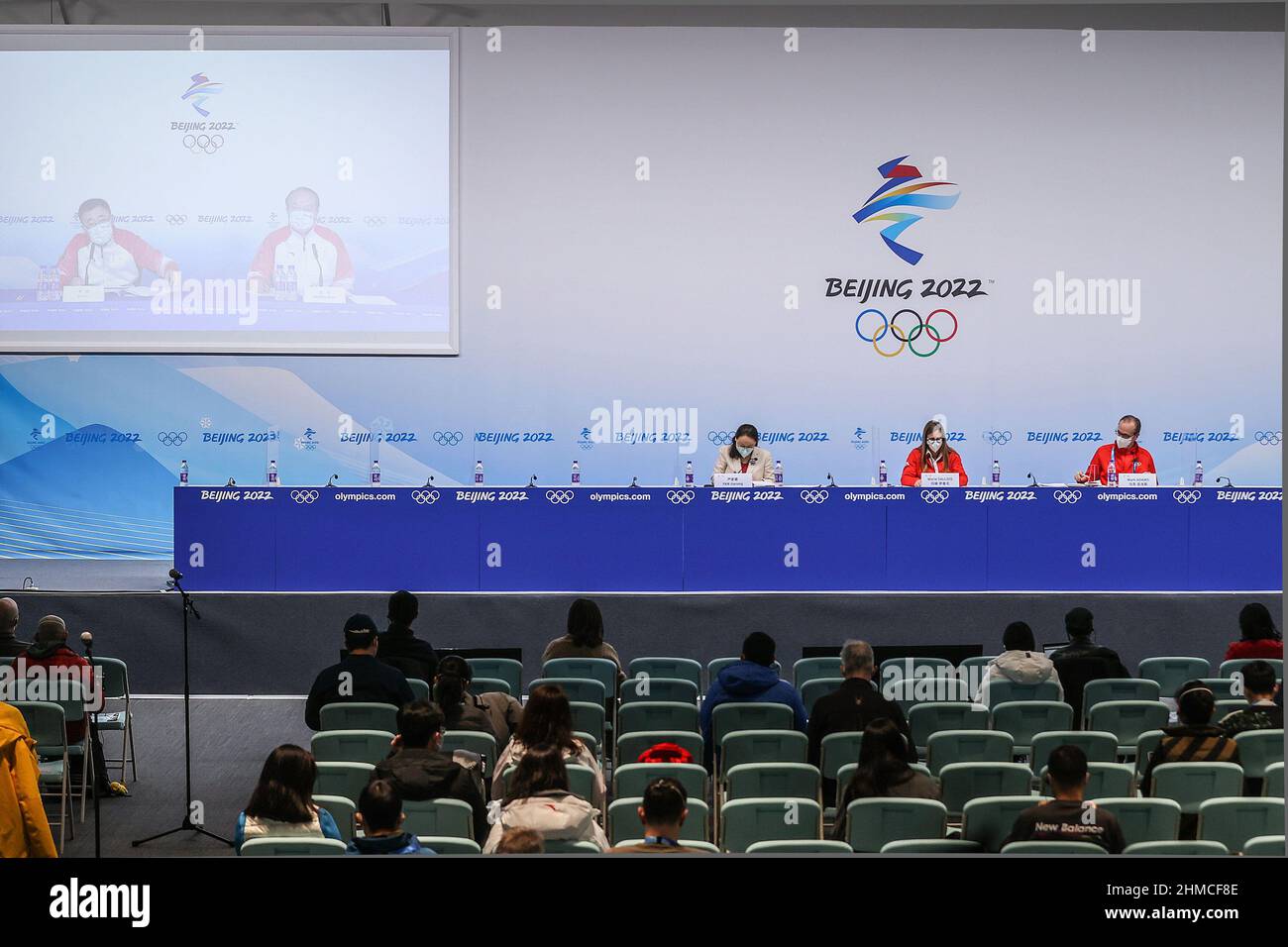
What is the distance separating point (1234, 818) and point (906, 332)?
769 centimetres

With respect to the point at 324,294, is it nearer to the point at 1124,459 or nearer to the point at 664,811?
the point at 1124,459

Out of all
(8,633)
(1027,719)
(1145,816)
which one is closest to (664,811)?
(1145,816)

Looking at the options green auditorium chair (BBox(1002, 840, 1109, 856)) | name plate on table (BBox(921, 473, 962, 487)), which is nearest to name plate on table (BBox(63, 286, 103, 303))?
name plate on table (BBox(921, 473, 962, 487))

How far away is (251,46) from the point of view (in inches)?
413

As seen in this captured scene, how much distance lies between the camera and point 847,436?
37.2 feet

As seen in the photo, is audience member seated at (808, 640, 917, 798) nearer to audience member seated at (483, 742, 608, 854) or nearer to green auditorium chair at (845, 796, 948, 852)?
green auditorium chair at (845, 796, 948, 852)

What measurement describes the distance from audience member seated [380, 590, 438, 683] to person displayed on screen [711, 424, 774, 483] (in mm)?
3282

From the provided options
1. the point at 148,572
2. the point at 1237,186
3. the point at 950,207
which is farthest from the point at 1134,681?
the point at 148,572

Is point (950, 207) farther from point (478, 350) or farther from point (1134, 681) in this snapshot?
point (1134, 681)

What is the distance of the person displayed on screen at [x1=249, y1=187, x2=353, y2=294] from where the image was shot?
421 inches

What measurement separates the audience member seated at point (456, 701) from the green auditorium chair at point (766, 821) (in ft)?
4.99

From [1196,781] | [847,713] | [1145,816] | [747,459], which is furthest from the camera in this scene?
[747,459]

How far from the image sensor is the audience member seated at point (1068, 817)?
3.70 meters
